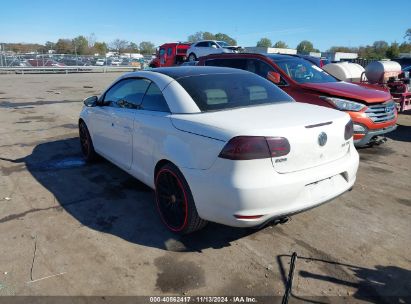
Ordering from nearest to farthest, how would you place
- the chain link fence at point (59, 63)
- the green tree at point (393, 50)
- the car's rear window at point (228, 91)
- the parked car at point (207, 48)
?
the car's rear window at point (228, 91), the parked car at point (207, 48), the chain link fence at point (59, 63), the green tree at point (393, 50)

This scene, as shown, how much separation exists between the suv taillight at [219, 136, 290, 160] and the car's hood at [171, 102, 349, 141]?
43mm

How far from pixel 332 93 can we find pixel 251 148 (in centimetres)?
378

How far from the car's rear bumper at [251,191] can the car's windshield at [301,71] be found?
396cm

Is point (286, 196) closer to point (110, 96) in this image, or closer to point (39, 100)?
point (110, 96)

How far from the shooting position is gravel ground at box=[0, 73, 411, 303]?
9.57 feet

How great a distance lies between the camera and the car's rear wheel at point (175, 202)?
133 inches

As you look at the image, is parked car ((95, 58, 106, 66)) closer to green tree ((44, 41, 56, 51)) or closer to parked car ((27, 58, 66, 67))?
parked car ((27, 58, 66, 67))

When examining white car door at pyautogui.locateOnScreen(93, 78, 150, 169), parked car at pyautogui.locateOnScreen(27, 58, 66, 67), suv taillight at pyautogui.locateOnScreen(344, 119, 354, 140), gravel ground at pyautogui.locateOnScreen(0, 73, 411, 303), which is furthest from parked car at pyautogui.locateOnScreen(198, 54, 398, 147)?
parked car at pyautogui.locateOnScreen(27, 58, 66, 67)

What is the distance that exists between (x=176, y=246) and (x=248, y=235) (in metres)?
0.73

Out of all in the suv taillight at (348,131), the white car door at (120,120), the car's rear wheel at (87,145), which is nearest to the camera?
the suv taillight at (348,131)

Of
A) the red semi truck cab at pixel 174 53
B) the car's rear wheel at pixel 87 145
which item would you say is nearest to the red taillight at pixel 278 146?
the car's rear wheel at pixel 87 145

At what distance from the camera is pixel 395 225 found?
390 centimetres

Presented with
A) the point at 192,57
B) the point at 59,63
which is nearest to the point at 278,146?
the point at 192,57

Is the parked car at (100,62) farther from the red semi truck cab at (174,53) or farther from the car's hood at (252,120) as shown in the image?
→ the car's hood at (252,120)
